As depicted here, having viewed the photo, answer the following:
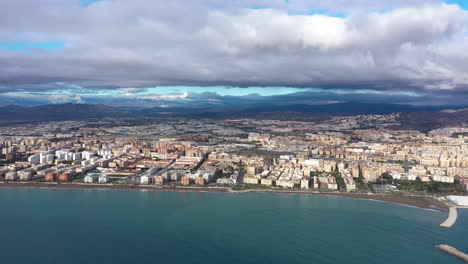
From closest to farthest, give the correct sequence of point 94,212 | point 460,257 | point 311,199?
point 460,257, point 94,212, point 311,199

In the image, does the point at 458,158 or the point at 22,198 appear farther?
the point at 458,158

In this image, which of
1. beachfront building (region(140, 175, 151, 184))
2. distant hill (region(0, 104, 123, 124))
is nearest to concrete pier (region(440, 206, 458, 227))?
beachfront building (region(140, 175, 151, 184))

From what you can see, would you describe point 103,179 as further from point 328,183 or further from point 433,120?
point 433,120

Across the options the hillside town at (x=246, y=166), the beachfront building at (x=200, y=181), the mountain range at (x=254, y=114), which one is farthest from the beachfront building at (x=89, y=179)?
the mountain range at (x=254, y=114)

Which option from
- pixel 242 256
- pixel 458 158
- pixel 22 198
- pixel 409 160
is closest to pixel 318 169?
pixel 409 160

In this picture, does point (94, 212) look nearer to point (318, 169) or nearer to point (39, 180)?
point (39, 180)

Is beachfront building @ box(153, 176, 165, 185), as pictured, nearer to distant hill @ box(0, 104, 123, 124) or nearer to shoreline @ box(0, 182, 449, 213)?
shoreline @ box(0, 182, 449, 213)

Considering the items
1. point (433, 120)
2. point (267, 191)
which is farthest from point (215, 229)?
point (433, 120)
